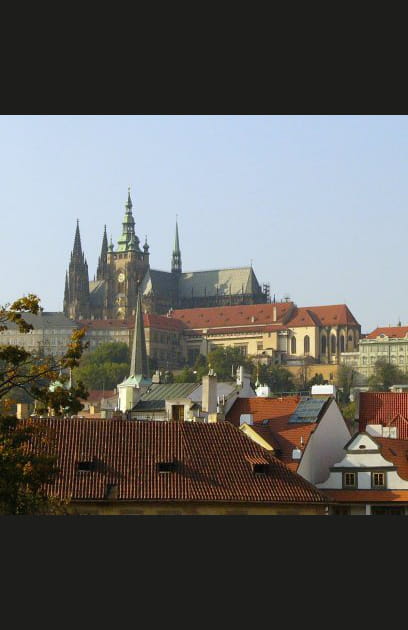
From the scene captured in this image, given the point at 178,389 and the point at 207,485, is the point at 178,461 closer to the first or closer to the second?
the point at 207,485

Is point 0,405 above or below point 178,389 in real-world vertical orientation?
below

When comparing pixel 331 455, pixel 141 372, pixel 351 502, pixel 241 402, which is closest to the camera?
pixel 351 502

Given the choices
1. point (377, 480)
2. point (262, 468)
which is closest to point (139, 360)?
point (377, 480)

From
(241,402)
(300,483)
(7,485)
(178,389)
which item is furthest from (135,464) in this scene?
(178,389)

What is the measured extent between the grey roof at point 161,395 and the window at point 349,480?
3517 cm

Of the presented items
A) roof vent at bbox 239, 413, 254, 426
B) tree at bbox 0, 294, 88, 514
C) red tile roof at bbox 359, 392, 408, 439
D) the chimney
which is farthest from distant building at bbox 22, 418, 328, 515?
the chimney

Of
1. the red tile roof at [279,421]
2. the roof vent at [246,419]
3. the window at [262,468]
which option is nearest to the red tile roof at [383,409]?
the red tile roof at [279,421]

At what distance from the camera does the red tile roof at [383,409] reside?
1982 inches

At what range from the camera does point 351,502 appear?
4016cm

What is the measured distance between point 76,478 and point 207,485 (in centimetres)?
240

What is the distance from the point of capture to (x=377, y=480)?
4184cm

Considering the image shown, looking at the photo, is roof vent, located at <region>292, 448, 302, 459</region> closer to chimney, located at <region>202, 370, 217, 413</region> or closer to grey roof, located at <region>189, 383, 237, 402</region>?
chimney, located at <region>202, 370, 217, 413</region>

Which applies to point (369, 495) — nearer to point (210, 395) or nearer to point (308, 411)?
point (308, 411)

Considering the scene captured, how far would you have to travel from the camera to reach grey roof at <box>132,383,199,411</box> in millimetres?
78750
